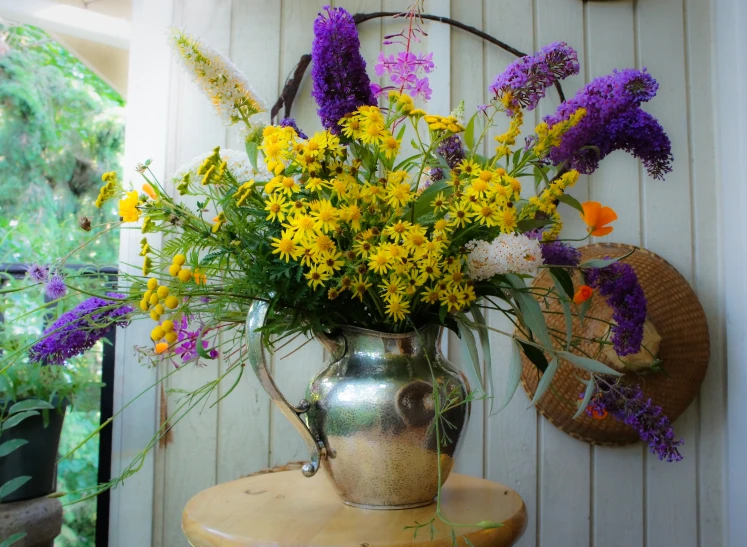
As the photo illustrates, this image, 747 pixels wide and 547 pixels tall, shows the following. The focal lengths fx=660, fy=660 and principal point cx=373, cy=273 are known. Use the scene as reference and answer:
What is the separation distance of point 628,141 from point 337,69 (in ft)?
1.19

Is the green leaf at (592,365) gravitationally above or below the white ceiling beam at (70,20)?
below

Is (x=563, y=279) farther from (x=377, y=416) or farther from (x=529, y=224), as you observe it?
(x=377, y=416)

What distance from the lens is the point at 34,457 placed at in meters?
1.22

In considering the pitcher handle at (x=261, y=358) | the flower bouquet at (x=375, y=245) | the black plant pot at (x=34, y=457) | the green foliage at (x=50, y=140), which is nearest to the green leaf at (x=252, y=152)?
the flower bouquet at (x=375, y=245)

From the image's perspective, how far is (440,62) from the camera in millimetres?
1481

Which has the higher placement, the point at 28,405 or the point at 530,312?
the point at 530,312

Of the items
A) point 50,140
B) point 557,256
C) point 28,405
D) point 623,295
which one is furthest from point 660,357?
point 50,140

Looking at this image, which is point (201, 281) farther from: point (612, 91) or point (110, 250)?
point (110, 250)

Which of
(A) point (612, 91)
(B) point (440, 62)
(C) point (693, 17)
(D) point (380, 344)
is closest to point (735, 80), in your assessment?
(C) point (693, 17)

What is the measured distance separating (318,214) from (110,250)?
106cm

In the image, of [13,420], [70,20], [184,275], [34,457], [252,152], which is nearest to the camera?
[184,275]

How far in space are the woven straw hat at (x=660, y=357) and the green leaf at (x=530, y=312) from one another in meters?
0.59

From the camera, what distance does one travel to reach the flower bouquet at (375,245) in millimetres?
681

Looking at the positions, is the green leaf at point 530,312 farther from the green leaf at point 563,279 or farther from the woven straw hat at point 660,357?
the woven straw hat at point 660,357
